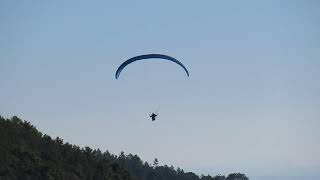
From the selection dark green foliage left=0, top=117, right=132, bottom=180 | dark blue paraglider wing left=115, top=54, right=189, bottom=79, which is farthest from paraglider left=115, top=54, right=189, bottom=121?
dark green foliage left=0, top=117, right=132, bottom=180

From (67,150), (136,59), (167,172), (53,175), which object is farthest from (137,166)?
(136,59)

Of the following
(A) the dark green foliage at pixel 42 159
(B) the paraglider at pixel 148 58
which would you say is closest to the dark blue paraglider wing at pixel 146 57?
(B) the paraglider at pixel 148 58

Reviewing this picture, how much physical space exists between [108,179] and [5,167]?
2028cm

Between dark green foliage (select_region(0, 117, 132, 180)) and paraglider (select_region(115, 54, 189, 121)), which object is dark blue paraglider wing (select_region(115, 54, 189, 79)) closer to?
paraglider (select_region(115, 54, 189, 121))

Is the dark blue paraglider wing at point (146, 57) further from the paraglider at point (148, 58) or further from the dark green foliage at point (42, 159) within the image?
the dark green foliage at point (42, 159)

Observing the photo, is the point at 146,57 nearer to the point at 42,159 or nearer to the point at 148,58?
the point at 148,58

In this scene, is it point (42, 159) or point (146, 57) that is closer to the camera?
point (146, 57)

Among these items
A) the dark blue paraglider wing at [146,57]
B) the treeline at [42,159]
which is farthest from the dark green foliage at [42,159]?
the dark blue paraglider wing at [146,57]

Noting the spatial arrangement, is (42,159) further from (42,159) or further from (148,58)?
(148,58)

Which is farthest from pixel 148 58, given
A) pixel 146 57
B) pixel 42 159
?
pixel 42 159

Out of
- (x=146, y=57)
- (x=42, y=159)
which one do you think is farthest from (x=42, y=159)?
(x=146, y=57)

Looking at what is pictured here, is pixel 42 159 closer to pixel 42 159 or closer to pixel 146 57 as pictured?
pixel 42 159

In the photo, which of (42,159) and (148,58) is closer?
(148,58)

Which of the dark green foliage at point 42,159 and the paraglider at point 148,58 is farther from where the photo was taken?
the dark green foliage at point 42,159
